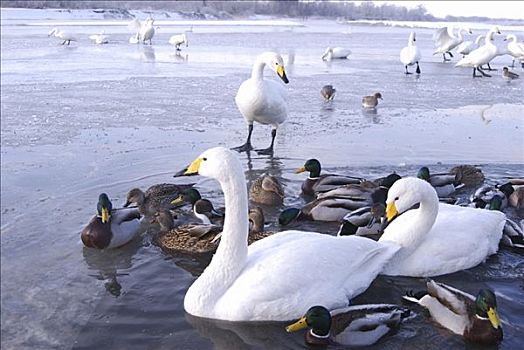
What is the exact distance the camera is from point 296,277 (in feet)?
14.0

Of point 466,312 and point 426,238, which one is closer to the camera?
point 466,312

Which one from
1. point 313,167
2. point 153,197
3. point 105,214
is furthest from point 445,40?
point 105,214

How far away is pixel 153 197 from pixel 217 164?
94.6 inches

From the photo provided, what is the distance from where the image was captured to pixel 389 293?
15.6 feet

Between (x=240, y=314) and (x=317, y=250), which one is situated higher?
(x=317, y=250)

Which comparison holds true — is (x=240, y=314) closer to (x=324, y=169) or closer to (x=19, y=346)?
(x=19, y=346)

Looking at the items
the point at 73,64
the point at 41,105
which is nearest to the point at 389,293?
the point at 41,105

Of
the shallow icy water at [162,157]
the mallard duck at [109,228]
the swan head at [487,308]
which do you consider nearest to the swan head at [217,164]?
the shallow icy water at [162,157]

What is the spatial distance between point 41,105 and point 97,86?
3180 millimetres

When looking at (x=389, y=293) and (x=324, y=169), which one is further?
(x=324, y=169)

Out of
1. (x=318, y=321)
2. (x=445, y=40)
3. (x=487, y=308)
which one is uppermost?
(x=445, y=40)

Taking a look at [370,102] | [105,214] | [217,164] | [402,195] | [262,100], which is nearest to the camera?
[217,164]

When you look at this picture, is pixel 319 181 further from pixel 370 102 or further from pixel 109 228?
pixel 370 102

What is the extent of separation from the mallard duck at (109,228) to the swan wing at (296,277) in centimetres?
142
